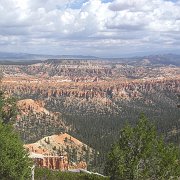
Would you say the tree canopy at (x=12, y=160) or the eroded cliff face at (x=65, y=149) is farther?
the eroded cliff face at (x=65, y=149)

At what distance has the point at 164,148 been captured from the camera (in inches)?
1060

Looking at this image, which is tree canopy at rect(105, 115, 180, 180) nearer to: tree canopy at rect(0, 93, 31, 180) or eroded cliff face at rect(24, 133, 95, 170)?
tree canopy at rect(0, 93, 31, 180)

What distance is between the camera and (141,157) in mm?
26312

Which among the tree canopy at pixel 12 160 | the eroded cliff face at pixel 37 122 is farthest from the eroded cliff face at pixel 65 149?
the tree canopy at pixel 12 160

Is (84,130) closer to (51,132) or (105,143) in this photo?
(51,132)

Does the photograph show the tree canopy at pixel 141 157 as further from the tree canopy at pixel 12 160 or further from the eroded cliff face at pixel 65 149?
the eroded cliff face at pixel 65 149

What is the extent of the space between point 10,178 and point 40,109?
5823 inches

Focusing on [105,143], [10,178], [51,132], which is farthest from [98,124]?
[10,178]

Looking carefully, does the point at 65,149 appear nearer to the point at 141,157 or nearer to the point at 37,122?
the point at 37,122

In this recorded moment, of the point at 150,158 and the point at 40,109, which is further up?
the point at 150,158

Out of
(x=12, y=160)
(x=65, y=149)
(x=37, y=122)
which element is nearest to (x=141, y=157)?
(x=12, y=160)

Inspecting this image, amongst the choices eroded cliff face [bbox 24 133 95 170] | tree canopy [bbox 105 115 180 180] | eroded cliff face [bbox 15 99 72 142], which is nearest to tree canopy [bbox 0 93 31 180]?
tree canopy [bbox 105 115 180 180]

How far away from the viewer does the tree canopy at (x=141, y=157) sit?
2591 centimetres

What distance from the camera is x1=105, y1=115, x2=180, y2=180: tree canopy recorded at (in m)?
25.9
